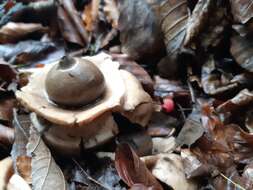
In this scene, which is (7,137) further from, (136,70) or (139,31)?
(139,31)

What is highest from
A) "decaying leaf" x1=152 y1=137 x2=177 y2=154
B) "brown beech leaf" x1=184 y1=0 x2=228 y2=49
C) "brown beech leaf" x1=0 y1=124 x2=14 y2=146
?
"brown beech leaf" x1=184 y1=0 x2=228 y2=49

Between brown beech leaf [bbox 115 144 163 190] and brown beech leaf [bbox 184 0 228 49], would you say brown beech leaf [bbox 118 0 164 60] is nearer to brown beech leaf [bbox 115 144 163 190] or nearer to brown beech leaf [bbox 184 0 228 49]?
brown beech leaf [bbox 184 0 228 49]

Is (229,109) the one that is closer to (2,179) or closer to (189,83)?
(189,83)

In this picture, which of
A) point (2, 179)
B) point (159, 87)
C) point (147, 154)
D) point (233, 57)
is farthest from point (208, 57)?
point (2, 179)

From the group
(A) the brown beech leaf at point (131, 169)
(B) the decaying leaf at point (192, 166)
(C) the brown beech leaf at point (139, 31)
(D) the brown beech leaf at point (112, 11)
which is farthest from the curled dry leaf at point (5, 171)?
(D) the brown beech leaf at point (112, 11)

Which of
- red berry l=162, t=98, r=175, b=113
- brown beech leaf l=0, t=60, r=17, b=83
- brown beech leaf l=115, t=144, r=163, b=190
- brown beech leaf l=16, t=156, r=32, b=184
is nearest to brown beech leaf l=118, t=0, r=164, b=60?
red berry l=162, t=98, r=175, b=113

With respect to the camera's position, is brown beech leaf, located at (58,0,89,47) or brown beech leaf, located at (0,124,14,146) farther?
brown beech leaf, located at (58,0,89,47)

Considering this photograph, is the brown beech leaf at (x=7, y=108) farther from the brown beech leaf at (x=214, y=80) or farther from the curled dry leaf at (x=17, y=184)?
the brown beech leaf at (x=214, y=80)
